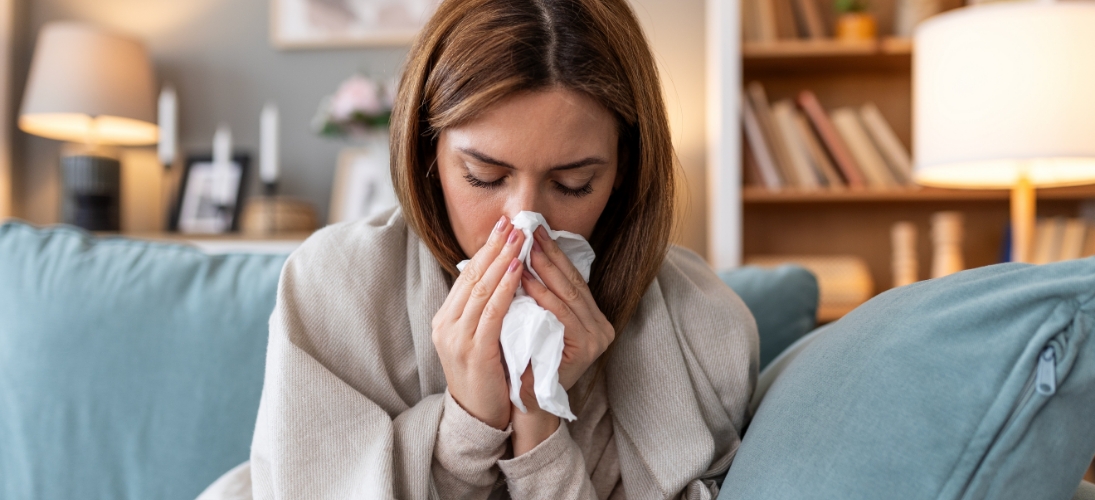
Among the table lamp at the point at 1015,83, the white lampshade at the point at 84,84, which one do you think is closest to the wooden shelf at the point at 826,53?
the table lamp at the point at 1015,83

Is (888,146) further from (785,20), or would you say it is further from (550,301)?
(550,301)

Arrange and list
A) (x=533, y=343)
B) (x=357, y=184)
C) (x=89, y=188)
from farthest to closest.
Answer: (x=357, y=184)
(x=89, y=188)
(x=533, y=343)

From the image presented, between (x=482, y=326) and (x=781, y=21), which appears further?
(x=781, y=21)

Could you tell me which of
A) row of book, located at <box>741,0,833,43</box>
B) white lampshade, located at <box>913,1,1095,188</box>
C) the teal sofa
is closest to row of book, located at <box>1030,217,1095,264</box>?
white lampshade, located at <box>913,1,1095,188</box>

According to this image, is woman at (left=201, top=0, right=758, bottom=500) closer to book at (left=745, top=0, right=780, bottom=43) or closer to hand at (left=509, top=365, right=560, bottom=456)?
hand at (left=509, top=365, right=560, bottom=456)

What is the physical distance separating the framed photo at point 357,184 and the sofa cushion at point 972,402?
6.91ft

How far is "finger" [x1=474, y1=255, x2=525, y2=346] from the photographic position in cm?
75

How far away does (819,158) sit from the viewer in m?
2.25

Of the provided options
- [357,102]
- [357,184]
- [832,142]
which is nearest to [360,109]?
[357,102]

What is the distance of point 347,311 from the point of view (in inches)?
32.8

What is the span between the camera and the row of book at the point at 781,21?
7.41ft

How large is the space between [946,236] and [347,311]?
6.57 feet

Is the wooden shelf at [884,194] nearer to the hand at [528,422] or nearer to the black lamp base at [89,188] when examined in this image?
the hand at [528,422]

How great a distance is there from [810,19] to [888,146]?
46 cm
